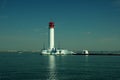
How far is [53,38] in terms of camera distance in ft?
654

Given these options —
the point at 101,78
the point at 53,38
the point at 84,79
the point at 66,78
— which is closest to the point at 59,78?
the point at 66,78

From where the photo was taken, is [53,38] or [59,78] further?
[53,38]

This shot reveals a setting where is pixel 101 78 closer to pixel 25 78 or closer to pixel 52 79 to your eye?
pixel 52 79

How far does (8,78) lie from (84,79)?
15.3 metres

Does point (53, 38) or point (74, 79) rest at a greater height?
point (53, 38)

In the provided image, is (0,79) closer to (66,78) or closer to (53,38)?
(66,78)

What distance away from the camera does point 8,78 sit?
180 ft

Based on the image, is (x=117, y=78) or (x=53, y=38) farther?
(x=53, y=38)

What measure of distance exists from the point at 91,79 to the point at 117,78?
5.77m

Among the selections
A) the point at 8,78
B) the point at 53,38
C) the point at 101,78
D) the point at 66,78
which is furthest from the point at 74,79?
the point at 53,38

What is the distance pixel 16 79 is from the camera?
53562 millimetres

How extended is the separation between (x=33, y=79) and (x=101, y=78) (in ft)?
45.8

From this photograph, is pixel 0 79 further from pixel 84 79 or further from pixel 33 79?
pixel 84 79

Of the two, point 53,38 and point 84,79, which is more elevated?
point 53,38
